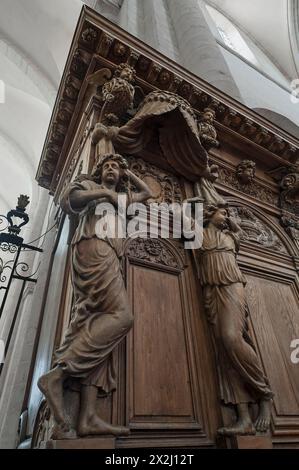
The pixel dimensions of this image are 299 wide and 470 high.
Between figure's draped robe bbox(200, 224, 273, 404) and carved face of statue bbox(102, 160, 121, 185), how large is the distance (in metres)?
0.74

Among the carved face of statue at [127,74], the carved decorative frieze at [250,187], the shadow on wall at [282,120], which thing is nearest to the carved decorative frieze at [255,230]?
the carved decorative frieze at [250,187]

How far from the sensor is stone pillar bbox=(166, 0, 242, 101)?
3.73 meters

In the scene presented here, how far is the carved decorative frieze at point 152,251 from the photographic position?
185cm

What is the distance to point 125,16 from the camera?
16.5ft

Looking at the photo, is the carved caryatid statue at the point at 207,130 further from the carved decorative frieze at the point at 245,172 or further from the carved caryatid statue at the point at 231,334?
the carved caryatid statue at the point at 231,334

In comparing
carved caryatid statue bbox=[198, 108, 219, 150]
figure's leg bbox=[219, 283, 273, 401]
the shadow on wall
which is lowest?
figure's leg bbox=[219, 283, 273, 401]

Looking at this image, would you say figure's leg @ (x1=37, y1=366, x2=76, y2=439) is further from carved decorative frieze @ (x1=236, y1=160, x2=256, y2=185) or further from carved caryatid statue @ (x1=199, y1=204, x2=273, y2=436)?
carved decorative frieze @ (x1=236, y1=160, x2=256, y2=185)

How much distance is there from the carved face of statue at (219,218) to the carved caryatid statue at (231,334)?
55 mm

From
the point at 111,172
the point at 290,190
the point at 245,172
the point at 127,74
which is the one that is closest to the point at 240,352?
the point at 111,172

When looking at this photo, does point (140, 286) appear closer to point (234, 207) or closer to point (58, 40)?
point (234, 207)

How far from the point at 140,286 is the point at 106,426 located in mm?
752

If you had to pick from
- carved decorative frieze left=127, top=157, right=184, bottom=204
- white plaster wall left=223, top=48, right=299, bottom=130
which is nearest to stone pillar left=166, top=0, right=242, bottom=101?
carved decorative frieze left=127, top=157, right=184, bottom=204

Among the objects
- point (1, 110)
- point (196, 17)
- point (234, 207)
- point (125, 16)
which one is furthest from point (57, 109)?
point (1, 110)

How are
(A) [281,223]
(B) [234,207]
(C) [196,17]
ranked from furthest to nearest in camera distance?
(C) [196,17]
(A) [281,223]
(B) [234,207]
